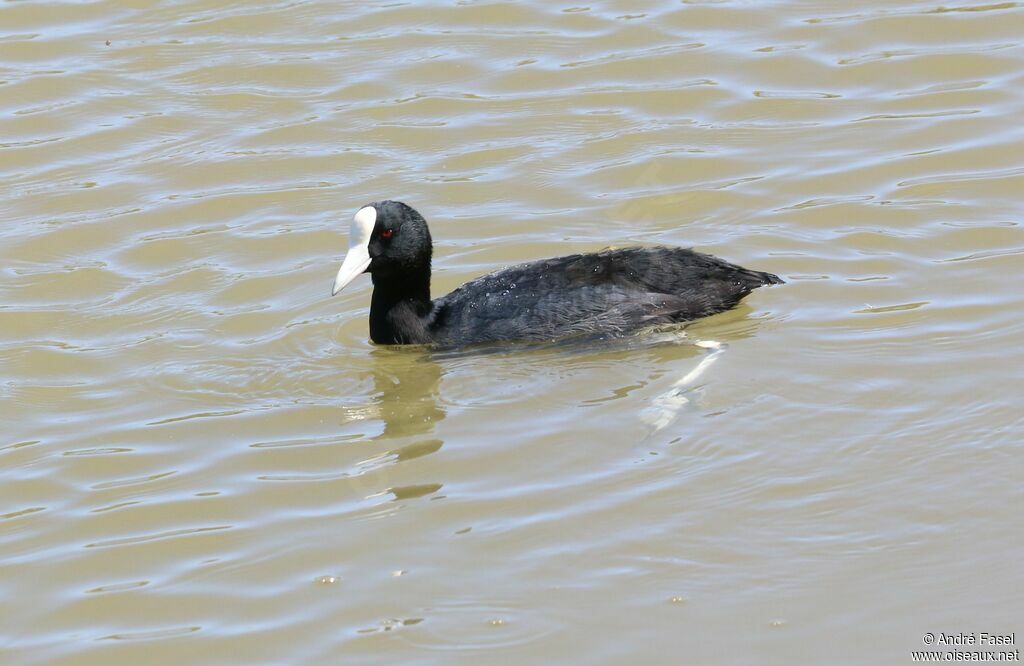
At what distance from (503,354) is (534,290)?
0.34 metres

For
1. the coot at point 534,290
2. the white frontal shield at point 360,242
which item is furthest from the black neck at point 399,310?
the white frontal shield at point 360,242

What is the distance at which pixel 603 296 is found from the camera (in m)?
7.08

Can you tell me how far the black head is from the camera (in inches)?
284

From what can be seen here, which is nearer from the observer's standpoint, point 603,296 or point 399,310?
point 603,296

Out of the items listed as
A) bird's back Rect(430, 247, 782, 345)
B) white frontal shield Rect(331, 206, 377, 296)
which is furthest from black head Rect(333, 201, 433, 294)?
bird's back Rect(430, 247, 782, 345)

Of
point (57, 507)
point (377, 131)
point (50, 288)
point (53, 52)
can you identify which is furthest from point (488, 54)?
point (57, 507)

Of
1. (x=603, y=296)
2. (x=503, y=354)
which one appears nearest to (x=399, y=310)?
(x=503, y=354)

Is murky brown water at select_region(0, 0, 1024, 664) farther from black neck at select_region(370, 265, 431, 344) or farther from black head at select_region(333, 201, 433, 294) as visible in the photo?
black head at select_region(333, 201, 433, 294)

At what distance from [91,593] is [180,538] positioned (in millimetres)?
413

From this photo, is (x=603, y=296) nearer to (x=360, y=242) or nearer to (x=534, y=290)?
(x=534, y=290)

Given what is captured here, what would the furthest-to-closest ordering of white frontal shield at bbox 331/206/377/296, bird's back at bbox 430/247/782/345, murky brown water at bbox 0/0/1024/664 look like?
white frontal shield at bbox 331/206/377/296 → bird's back at bbox 430/247/782/345 → murky brown water at bbox 0/0/1024/664

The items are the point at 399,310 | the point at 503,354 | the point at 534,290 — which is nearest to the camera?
the point at 503,354

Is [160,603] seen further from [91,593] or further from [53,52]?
[53,52]

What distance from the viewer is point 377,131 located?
9.69 metres
